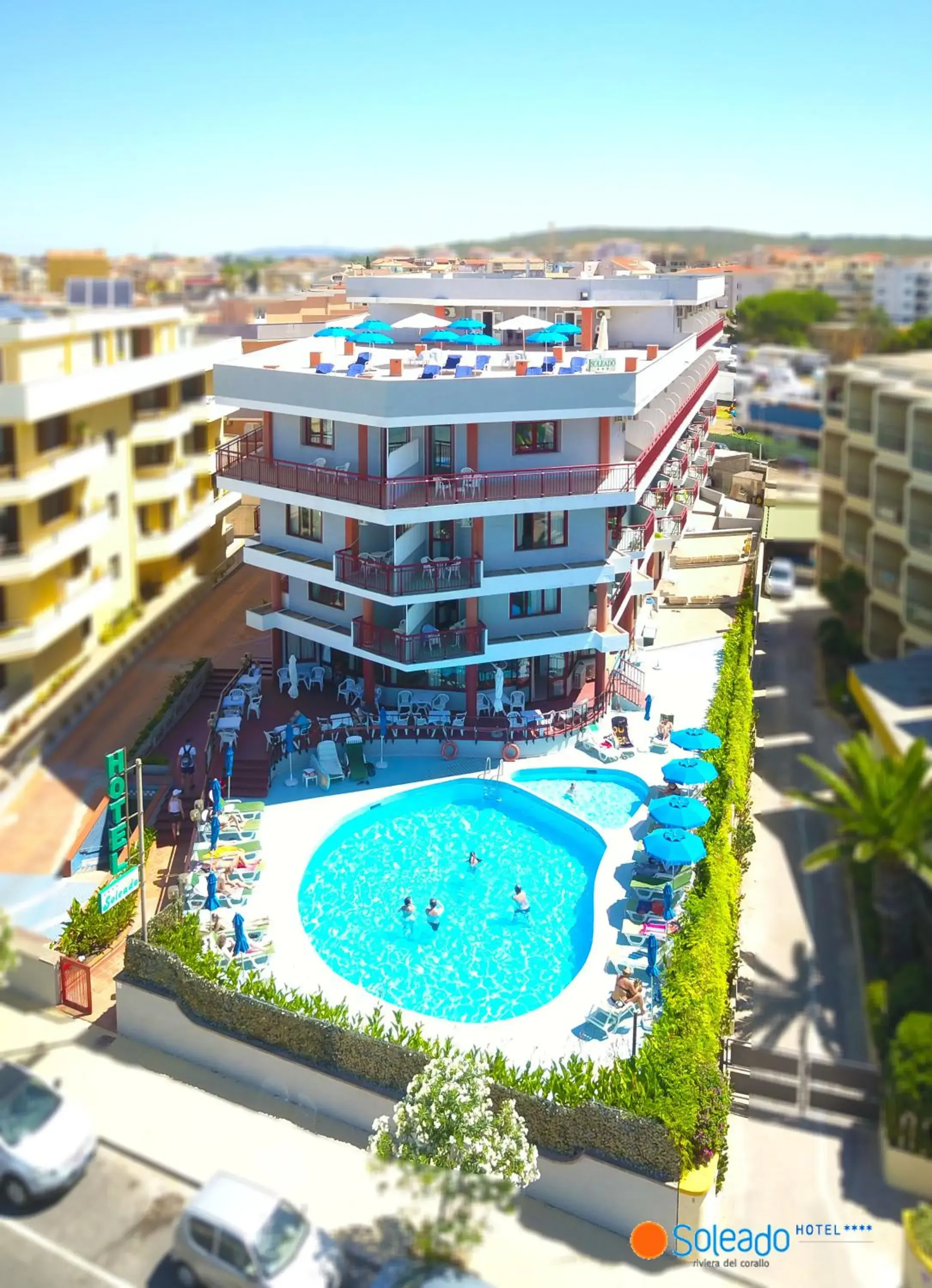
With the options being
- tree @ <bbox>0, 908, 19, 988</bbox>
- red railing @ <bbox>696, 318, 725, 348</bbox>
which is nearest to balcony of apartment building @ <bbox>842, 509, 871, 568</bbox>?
tree @ <bbox>0, 908, 19, 988</bbox>

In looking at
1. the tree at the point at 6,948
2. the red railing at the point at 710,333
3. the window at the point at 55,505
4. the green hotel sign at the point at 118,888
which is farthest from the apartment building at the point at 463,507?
the window at the point at 55,505

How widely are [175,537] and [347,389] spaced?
33.1ft

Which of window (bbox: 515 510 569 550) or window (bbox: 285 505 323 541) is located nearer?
window (bbox: 285 505 323 541)

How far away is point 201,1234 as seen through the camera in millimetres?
5930

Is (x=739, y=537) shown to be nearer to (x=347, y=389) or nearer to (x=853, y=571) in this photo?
(x=853, y=571)

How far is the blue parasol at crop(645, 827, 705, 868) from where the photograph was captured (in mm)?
11953

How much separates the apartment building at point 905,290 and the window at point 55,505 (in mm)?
3127

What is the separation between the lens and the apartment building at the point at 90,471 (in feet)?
13.5

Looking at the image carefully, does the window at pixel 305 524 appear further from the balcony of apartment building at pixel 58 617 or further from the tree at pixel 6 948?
the balcony of apartment building at pixel 58 617

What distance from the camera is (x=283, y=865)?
43.3ft

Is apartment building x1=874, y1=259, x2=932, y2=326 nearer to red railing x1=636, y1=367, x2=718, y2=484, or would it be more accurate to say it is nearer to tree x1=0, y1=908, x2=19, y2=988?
tree x1=0, y1=908, x2=19, y2=988

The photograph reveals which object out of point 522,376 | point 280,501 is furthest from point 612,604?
point 280,501

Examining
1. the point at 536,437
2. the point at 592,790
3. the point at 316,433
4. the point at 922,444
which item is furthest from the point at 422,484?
the point at 922,444

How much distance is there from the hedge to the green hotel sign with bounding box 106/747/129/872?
6.73ft
